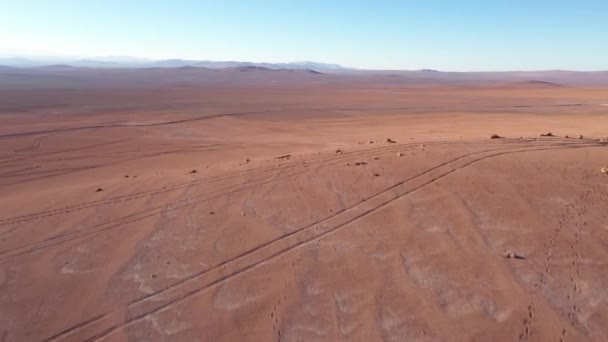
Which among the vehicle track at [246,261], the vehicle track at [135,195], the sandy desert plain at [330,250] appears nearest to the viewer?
the sandy desert plain at [330,250]

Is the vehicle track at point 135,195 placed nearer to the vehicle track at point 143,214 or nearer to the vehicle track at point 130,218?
the vehicle track at point 143,214

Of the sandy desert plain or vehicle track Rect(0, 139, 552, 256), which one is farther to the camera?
vehicle track Rect(0, 139, 552, 256)

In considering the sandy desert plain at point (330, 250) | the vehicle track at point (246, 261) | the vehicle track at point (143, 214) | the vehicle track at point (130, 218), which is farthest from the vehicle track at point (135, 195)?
the vehicle track at point (246, 261)

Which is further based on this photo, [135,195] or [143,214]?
[135,195]

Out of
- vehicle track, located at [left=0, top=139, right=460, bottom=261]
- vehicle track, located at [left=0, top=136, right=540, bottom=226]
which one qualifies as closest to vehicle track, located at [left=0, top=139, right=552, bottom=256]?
vehicle track, located at [left=0, top=139, right=460, bottom=261]

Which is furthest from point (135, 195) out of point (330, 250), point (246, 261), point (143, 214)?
point (330, 250)

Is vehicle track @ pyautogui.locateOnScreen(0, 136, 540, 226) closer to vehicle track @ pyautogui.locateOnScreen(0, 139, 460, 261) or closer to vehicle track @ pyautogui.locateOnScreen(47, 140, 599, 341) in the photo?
vehicle track @ pyautogui.locateOnScreen(0, 139, 460, 261)

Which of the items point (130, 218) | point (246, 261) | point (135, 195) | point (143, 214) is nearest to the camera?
point (246, 261)

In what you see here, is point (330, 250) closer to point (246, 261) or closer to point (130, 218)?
point (246, 261)

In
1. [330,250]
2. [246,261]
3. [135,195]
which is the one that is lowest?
[135,195]

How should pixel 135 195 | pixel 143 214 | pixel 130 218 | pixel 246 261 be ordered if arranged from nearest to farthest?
pixel 246 261
pixel 130 218
pixel 143 214
pixel 135 195
